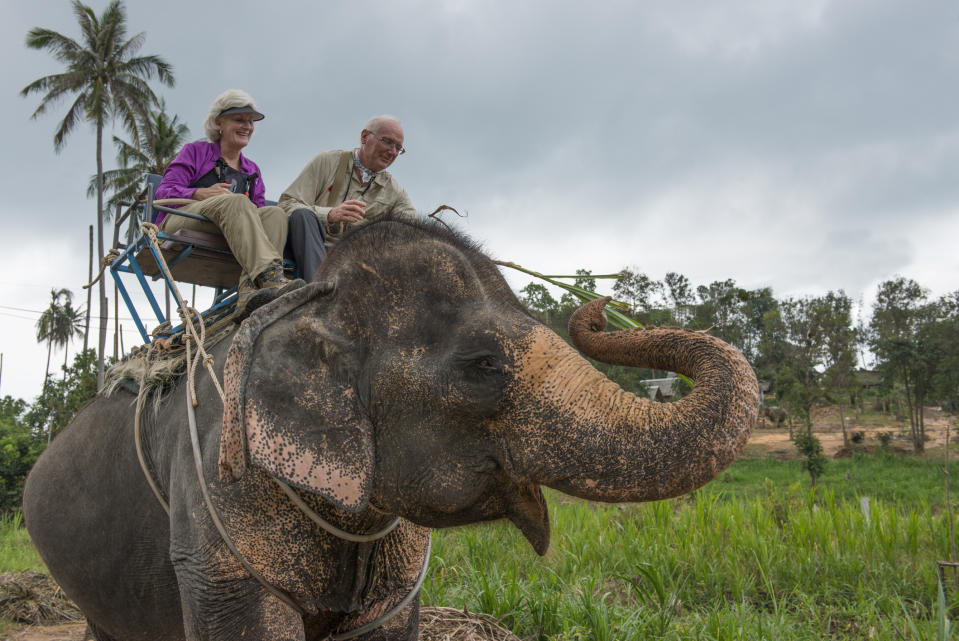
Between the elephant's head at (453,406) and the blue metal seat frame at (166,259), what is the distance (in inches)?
35.9

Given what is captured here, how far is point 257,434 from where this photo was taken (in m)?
1.59

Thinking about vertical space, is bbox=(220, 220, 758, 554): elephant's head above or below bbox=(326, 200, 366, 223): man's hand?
below

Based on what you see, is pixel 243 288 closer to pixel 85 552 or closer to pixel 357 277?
pixel 357 277

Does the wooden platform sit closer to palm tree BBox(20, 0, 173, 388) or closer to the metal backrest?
the metal backrest

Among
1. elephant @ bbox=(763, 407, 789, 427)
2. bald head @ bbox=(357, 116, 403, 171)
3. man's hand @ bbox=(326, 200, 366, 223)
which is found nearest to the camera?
man's hand @ bbox=(326, 200, 366, 223)

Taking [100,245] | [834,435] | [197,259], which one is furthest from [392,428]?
[834,435]

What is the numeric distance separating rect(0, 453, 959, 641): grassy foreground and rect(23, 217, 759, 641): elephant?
190 cm

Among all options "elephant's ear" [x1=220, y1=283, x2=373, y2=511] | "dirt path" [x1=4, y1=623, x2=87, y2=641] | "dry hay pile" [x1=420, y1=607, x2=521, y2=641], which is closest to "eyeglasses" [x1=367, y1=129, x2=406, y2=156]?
"elephant's ear" [x1=220, y1=283, x2=373, y2=511]

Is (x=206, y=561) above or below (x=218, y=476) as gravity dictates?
below

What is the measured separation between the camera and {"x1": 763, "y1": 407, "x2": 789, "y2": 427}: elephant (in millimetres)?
36406

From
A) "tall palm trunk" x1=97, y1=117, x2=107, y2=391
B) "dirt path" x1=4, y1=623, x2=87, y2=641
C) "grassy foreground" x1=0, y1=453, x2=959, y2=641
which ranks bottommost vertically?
"dirt path" x1=4, y1=623, x2=87, y2=641

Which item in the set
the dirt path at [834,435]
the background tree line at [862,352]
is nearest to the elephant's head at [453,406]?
the background tree line at [862,352]

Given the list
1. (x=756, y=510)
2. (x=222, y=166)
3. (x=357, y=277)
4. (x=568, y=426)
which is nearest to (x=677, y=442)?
(x=568, y=426)

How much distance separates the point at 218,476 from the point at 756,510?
5.15 meters
